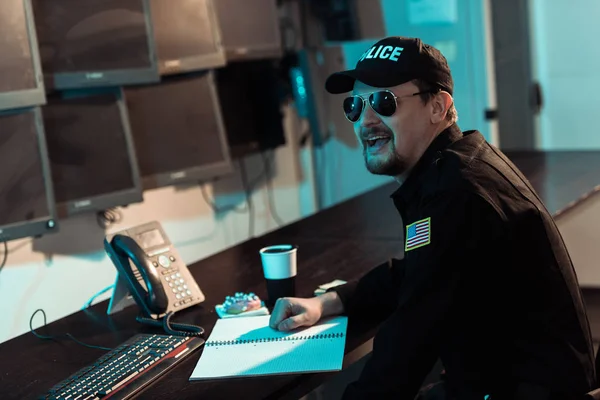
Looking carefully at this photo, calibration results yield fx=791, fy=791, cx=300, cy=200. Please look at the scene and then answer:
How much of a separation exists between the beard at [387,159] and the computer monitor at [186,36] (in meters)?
1.54

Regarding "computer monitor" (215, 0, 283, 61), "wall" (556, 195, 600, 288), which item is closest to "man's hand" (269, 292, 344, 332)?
"wall" (556, 195, 600, 288)

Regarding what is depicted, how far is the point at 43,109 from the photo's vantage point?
269 cm

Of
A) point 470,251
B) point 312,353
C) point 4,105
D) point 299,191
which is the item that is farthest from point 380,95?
point 299,191

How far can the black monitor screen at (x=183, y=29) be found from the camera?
3.01 metres

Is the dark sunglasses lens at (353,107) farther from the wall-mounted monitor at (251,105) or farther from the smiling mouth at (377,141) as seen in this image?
the wall-mounted monitor at (251,105)

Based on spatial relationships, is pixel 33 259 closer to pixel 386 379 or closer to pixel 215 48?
pixel 215 48

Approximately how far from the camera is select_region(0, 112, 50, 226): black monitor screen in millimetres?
2500

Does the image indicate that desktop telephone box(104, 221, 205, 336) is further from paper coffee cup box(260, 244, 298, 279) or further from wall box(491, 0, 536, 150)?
wall box(491, 0, 536, 150)

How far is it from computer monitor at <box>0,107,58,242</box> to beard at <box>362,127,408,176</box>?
1.34m

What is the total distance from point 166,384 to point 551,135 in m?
3.01

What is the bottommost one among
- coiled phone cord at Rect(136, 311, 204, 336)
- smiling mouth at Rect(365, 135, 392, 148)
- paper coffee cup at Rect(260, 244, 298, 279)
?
coiled phone cord at Rect(136, 311, 204, 336)

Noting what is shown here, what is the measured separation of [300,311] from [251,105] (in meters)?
2.04

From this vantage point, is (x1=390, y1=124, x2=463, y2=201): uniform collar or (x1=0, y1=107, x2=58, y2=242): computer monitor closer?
(x1=390, y1=124, x2=463, y2=201): uniform collar

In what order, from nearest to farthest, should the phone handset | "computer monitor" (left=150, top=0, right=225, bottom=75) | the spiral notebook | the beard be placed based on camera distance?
the spiral notebook → the beard → the phone handset → "computer monitor" (left=150, top=0, right=225, bottom=75)
